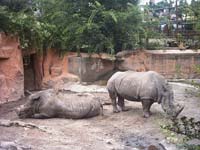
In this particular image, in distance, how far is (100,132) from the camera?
7.84 meters

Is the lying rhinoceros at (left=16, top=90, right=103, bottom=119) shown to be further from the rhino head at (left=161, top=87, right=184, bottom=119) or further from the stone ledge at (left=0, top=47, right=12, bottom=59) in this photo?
the stone ledge at (left=0, top=47, right=12, bottom=59)

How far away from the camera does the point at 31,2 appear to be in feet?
44.8

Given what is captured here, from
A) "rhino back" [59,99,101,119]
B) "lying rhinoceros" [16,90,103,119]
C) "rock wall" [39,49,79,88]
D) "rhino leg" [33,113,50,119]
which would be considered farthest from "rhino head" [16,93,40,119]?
"rock wall" [39,49,79,88]

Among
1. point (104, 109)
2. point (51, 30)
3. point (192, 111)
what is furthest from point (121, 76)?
point (51, 30)

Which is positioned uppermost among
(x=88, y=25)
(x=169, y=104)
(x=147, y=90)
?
(x=88, y=25)

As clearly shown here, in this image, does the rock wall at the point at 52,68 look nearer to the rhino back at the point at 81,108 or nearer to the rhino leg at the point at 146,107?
the rhino back at the point at 81,108

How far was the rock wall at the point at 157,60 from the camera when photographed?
12.9 m

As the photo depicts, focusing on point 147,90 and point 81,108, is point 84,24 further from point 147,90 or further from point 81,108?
point 147,90

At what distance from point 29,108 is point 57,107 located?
24.3 inches

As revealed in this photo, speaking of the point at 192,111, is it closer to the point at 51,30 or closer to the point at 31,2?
the point at 51,30

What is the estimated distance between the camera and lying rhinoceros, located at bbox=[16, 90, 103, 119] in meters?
9.10

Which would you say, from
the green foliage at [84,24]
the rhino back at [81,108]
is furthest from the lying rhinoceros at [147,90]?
the green foliage at [84,24]

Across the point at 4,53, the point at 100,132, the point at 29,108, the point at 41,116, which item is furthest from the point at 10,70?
the point at 100,132

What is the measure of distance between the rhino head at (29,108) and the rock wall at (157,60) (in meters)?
4.38
